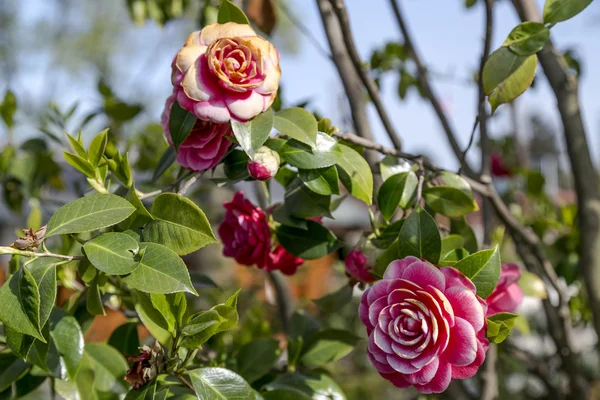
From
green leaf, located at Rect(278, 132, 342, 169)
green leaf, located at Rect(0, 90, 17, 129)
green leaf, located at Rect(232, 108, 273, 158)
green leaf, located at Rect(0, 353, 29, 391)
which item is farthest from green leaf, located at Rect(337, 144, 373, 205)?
green leaf, located at Rect(0, 90, 17, 129)

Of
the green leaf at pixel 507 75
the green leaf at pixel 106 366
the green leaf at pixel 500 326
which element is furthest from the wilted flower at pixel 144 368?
the green leaf at pixel 507 75

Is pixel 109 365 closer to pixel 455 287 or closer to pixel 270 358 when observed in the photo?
pixel 270 358

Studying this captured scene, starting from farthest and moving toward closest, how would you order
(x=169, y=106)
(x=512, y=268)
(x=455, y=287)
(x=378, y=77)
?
(x=378, y=77) < (x=512, y=268) < (x=169, y=106) < (x=455, y=287)

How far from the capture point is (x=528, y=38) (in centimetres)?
73

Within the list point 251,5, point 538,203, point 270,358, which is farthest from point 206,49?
point 538,203

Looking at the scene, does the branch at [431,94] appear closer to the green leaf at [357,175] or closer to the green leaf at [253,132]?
the green leaf at [357,175]

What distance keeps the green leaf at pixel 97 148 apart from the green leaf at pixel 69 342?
21 cm

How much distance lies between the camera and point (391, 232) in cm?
79

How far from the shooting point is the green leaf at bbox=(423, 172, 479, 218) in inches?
31.6

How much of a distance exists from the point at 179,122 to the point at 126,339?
385 mm

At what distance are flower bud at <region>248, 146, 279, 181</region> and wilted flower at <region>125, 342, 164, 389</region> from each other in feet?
0.72

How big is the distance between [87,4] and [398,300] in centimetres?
1629

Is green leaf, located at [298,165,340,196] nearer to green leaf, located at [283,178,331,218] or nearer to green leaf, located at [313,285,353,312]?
green leaf, located at [283,178,331,218]

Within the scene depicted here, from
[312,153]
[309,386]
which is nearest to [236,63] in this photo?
[312,153]
